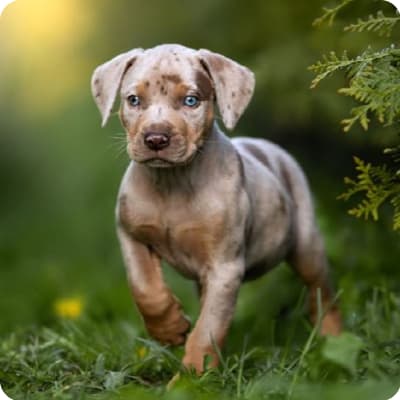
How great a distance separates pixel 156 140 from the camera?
178 inches

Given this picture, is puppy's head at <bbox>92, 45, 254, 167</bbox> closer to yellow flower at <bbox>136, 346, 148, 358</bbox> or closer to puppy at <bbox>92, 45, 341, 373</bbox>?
puppy at <bbox>92, 45, 341, 373</bbox>

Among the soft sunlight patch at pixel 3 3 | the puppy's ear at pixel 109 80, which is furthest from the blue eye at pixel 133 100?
the soft sunlight patch at pixel 3 3

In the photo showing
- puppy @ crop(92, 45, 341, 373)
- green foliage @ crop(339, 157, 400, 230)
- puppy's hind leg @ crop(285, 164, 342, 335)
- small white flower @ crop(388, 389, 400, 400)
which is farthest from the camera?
puppy's hind leg @ crop(285, 164, 342, 335)

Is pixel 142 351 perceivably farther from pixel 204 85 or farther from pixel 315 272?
pixel 204 85

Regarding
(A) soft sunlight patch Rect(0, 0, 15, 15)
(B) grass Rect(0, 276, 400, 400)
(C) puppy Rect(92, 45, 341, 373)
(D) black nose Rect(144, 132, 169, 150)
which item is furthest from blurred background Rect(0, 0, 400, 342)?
(B) grass Rect(0, 276, 400, 400)

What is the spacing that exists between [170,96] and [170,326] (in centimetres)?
109

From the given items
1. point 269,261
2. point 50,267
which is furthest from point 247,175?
point 50,267

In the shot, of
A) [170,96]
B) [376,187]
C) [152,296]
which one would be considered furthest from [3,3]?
[376,187]

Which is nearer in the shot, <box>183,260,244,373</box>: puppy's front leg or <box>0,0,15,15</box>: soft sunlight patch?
<box>0,0,15,15</box>: soft sunlight patch

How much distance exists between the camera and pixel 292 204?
587 cm

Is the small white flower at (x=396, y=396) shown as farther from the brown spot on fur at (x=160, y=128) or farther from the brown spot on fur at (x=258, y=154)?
the brown spot on fur at (x=258, y=154)

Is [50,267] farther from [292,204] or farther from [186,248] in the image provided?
[186,248]

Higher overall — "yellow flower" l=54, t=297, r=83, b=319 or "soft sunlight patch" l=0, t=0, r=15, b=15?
"soft sunlight patch" l=0, t=0, r=15, b=15

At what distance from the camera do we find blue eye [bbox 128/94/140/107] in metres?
4.70
